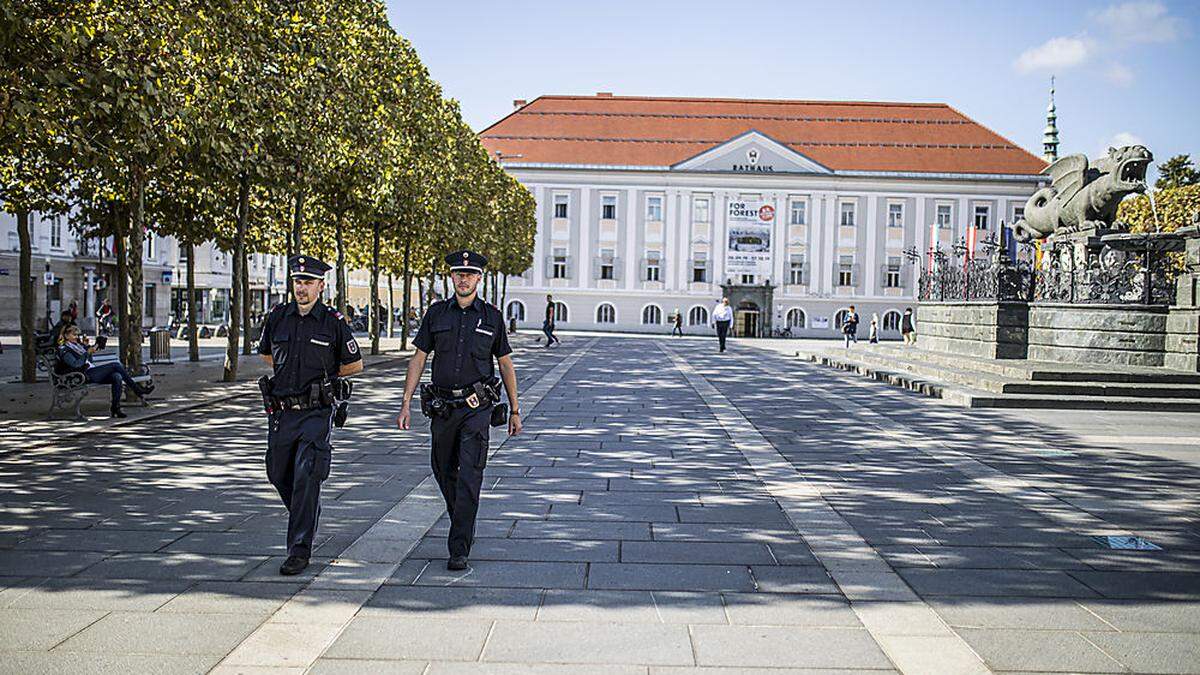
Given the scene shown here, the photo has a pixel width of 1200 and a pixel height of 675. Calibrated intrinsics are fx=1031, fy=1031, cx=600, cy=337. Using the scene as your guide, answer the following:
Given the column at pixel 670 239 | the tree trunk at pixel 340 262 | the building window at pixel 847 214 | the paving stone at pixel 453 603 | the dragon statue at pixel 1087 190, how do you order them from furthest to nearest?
1. the building window at pixel 847 214
2. the column at pixel 670 239
3. the tree trunk at pixel 340 262
4. the dragon statue at pixel 1087 190
5. the paving stone at pixel 453 603

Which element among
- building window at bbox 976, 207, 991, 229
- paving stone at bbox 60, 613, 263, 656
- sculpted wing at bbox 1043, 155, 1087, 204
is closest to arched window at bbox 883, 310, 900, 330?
building window at bbox 976, 207, 991, 229

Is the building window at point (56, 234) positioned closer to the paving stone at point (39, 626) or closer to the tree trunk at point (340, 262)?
the tree trunk at point (340, 262)

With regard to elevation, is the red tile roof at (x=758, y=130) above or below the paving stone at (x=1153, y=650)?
above

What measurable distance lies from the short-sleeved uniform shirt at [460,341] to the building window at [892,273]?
7288 centimetres

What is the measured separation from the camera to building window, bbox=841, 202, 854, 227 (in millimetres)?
76000

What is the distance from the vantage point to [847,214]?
250ft

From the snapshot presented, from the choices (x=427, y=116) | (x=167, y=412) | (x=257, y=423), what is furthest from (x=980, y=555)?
(x=427, y=116)

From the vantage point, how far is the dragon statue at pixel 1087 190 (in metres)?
20.6

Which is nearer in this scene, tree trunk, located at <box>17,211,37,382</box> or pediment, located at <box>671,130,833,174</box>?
tree trunk, located at <box>17,211,37,382</box>

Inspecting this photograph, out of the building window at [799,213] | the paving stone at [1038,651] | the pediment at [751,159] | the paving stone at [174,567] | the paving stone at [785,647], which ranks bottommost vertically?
the paving stone at [174,567]

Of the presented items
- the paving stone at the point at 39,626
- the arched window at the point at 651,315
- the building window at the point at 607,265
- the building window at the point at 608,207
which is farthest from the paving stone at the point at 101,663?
the building window at the point at 608,207

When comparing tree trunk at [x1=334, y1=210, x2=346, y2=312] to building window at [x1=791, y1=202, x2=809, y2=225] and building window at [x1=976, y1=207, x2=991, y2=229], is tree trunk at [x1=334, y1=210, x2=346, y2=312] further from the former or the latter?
building window at [x1=976, y1=207, x2=991, y2=229]

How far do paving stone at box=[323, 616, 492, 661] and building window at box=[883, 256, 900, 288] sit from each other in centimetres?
7425

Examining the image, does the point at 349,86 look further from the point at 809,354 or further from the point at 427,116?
the point at 809,354
